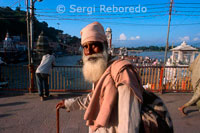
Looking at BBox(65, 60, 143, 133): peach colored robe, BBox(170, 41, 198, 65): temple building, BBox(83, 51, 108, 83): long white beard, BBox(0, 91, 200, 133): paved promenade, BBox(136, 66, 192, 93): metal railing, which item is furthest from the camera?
BBox(170, 41, 198, 65): temple building

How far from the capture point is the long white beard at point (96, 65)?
1209 mm

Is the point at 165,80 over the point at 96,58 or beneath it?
beneath

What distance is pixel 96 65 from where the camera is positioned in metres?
1.22

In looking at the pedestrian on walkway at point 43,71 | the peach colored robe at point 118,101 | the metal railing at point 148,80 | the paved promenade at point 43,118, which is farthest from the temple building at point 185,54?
the peach colored robe at point 118,101

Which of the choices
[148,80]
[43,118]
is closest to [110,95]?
[43,118]

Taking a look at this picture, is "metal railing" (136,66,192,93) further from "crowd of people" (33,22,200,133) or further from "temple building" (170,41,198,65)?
"temple building" (170,41,198,65)

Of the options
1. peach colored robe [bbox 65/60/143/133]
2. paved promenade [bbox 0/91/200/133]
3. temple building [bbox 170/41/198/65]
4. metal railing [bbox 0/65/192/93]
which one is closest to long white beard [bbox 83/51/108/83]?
peach colored robe [bbox 65/60/143/133]

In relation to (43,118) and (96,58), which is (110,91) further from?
(43,118)

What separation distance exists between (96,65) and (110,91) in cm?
36

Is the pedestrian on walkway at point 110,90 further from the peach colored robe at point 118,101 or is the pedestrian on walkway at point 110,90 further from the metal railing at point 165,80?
the metal railing at point 165,80

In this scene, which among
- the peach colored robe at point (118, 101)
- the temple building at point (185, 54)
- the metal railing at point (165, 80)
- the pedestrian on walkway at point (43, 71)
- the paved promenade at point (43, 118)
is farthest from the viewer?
the temple building at point (185, 54)

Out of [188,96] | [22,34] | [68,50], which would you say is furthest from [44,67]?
[68,50]

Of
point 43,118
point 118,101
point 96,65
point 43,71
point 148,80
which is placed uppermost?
point 96,65

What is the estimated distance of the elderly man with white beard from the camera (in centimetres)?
85
